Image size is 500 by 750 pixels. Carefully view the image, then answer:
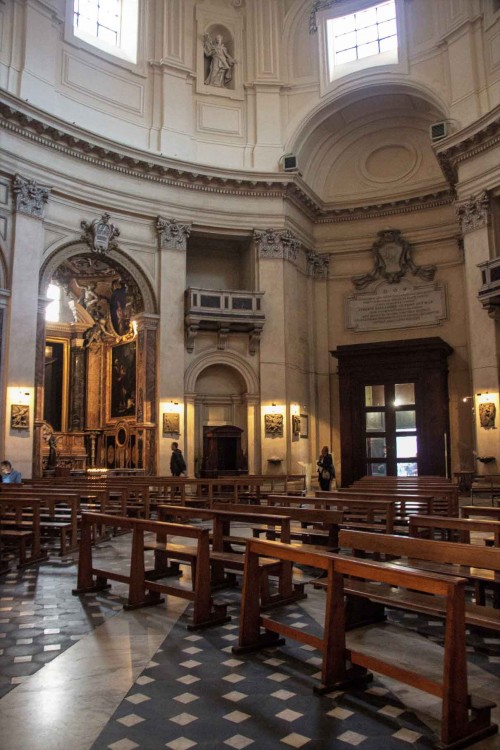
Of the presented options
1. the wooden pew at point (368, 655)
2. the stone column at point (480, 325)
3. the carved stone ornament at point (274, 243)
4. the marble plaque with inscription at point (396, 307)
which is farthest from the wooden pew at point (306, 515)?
the marble plaque with inscription at point (396, 307)

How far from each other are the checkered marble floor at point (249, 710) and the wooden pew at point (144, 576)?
759 millimetres

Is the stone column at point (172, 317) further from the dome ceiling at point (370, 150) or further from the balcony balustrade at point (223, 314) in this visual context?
the dome ceiling at point (370, 150)

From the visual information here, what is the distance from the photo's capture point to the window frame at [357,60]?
69.3 ft

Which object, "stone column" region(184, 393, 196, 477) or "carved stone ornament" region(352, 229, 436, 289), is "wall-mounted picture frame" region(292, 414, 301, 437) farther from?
"carved stone ornament" region(352, 229, 436, 289)

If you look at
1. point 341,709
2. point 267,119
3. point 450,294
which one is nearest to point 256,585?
point 341,709

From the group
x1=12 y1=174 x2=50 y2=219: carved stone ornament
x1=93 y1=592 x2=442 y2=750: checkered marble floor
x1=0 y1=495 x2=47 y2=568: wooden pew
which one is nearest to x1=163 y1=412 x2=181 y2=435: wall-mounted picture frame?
x1=12 y1=174 x2=50 y2=219: carved stone ornament

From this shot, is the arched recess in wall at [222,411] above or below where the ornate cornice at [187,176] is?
below

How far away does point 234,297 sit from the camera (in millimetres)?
20578

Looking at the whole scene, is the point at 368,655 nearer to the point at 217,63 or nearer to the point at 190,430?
the point at 190,430

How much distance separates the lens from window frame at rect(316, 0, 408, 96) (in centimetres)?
2111

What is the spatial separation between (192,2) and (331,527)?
21.0m

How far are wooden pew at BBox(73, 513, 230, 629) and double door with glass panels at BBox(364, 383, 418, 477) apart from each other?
49.8ft

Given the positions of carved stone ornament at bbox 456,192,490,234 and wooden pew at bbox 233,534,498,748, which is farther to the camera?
carved stone ornament at bbox 456,192,490,234

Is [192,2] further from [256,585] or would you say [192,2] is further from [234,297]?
[256,585]
